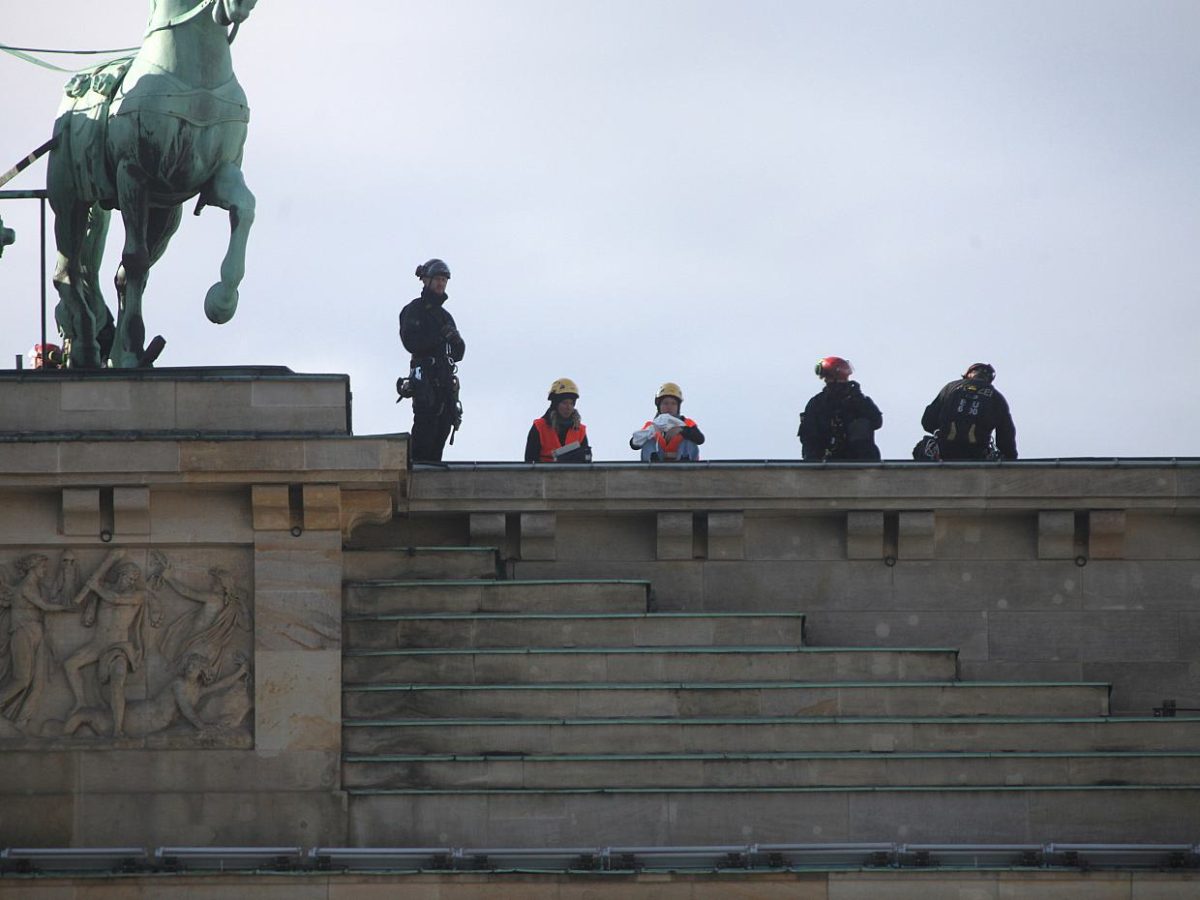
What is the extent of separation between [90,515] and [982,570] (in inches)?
357

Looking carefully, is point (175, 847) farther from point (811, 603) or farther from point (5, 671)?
point (811, 603)

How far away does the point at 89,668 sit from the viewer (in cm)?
3475

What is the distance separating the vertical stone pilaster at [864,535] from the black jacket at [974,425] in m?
1.48

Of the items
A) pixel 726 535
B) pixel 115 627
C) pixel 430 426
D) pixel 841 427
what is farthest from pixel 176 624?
pixel 841 427

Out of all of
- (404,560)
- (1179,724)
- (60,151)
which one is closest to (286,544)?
(404,560)

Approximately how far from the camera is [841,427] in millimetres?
38062

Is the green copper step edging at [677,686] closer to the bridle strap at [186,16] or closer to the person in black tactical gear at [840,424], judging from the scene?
the person in black tactical gear at [840,424]

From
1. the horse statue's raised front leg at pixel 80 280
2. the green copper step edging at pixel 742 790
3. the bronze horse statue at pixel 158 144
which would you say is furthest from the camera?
the horse statue's raised front leg at pixel 80 280

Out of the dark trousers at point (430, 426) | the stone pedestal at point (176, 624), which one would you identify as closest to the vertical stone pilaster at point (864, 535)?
the dark trousers at point (430, 426)

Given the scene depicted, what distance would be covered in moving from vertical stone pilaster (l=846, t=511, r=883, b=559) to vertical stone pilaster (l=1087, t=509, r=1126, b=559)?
213 centimetres

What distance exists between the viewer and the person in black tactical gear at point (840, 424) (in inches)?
1495

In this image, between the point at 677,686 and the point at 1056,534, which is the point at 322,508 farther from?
the point at 1056,534

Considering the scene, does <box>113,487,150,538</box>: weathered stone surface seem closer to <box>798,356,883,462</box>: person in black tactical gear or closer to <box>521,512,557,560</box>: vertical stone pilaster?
<box>521,512,557,560</box>: vertical stone pilaster

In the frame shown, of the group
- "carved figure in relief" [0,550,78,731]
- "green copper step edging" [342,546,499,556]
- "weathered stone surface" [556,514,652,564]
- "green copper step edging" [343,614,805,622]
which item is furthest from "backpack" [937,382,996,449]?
"carved figure in relief" [0,550,78,731]
